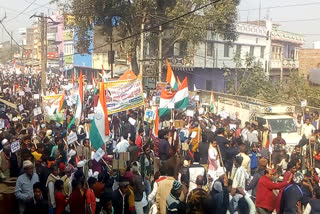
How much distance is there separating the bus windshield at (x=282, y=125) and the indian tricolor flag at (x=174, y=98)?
393 cm

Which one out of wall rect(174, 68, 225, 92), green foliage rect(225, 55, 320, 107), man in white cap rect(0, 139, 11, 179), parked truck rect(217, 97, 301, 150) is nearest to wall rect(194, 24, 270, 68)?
wall rect(174, 68, 225, 92)

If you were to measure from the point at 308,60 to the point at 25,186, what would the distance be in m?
32.4

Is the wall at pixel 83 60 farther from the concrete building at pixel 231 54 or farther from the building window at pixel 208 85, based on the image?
the building window at pixel 208 85

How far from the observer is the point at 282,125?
16906mm

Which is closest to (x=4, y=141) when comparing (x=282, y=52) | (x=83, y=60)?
(x=282, y=52)

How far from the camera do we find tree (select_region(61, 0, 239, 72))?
88.9ft

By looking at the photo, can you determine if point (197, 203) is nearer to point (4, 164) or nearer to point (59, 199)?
point (59, 199)

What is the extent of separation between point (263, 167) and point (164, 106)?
262 inches

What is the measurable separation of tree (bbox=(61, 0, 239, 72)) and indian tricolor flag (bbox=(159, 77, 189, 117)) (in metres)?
11.6

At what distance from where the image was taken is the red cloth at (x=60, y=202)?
280 inches

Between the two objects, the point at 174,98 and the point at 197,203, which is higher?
the point at 174,98

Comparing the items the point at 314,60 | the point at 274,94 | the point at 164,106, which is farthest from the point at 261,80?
the point at 164,106

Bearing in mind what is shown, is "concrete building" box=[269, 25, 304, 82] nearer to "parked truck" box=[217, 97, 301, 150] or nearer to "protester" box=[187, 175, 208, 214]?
"parked truck" box=[217, 97, 301, 150]

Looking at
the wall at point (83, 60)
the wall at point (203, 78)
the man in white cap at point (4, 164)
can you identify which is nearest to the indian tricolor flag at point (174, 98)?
the man in white cap at point (4, 164)
